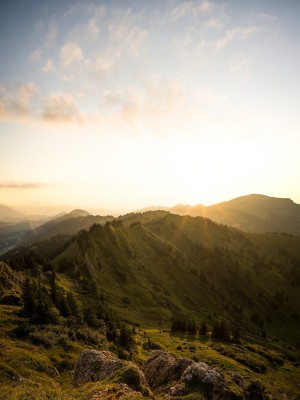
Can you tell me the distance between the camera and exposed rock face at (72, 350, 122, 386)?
113ft

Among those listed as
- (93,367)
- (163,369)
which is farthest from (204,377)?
(93,367)

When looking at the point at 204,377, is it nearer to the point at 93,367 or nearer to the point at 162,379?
the point at 162,379

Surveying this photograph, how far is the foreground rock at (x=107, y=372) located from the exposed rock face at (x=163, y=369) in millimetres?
7377

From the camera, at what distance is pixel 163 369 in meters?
40.9

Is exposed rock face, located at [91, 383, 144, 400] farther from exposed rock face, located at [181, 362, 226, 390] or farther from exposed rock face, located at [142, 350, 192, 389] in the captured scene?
exposed rock face, located at [142, 350, 192, 389]

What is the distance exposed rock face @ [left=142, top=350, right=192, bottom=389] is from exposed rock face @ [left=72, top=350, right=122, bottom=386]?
779cm

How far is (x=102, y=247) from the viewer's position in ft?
568

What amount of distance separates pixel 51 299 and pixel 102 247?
10211cm

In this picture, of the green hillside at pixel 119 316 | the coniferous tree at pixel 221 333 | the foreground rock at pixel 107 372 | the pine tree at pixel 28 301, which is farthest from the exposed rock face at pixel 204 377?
the coniferous tree at pixel 221 333

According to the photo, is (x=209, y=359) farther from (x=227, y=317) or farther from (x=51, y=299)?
(x=227, y=317)

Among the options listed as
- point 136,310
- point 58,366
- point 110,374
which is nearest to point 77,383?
point 110,374

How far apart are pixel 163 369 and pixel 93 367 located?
1090cm

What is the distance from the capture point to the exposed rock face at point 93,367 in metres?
34.3

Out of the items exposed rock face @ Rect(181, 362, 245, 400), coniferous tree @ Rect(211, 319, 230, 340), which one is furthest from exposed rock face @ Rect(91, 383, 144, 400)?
coniferous tree @ Rect(211, 319, 230, 340)
